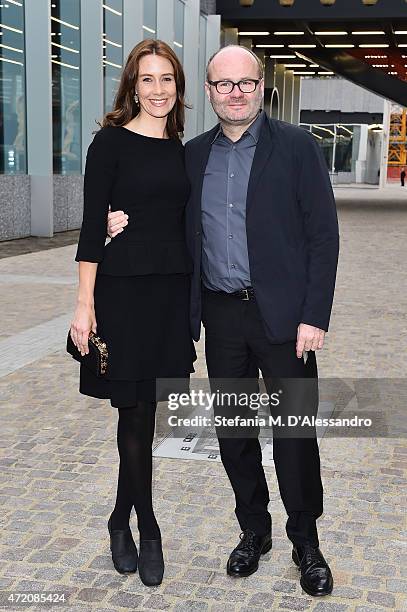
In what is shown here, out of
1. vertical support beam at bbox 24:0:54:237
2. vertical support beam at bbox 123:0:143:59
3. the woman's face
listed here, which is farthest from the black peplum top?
vertical support beam at bbox 123:0:143:59

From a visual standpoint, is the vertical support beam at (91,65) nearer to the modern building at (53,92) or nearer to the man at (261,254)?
the modern building at (53,92)

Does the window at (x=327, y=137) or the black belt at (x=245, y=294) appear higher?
the window at (x=327, y=137)

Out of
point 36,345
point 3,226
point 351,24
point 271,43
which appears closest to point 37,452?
point 36,345

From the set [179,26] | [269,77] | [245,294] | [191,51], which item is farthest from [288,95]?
[245,294]

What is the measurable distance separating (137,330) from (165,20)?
21.8 meters

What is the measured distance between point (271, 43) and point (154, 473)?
106 ft

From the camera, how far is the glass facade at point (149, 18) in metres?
21.8

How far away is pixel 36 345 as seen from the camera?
7074 millimetres

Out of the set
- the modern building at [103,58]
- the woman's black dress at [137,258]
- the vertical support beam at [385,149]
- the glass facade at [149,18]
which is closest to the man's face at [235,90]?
the woman's black dress at [137,258]

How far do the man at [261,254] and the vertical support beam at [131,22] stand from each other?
60.5ft

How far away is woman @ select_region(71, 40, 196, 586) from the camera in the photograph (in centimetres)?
280

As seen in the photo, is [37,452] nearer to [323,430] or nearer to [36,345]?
[323,430]

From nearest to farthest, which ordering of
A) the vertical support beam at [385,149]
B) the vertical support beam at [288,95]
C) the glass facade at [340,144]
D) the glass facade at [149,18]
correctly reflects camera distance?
the glass facade at [149,18], the vertical support beam at [288,95], the vertical support beam at [385,149], the glass facade at [340,144]

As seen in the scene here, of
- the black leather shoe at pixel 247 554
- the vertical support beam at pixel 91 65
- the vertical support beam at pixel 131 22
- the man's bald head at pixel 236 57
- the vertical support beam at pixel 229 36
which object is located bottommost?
the black leather shoe at pixel 247 554
